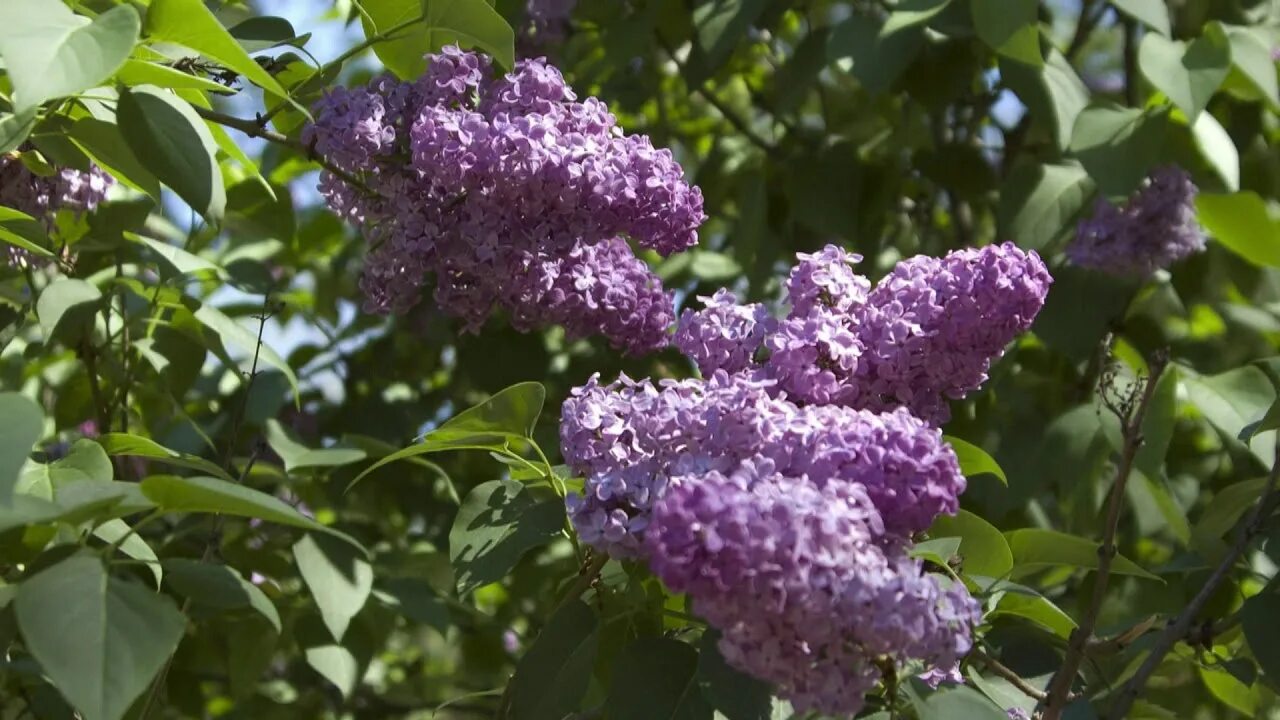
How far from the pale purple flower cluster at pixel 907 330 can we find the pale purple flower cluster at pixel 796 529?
0.07m

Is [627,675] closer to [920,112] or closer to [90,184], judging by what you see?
[90,184]

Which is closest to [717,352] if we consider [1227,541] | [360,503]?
[1227,541]

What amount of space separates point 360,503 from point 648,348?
1.22 m

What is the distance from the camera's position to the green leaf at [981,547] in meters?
1.18

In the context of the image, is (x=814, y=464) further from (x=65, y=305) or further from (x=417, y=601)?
(x=417, y=601)

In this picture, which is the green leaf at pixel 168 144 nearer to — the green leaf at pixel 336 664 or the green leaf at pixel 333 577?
the green leaf at pixel 333 577

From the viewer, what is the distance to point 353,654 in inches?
74.5

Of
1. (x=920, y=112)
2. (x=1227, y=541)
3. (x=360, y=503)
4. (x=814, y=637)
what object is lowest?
(x=360, y=503)

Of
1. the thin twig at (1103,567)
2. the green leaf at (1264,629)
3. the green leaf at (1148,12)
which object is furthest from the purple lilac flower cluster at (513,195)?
the green leaf at (1148,12)

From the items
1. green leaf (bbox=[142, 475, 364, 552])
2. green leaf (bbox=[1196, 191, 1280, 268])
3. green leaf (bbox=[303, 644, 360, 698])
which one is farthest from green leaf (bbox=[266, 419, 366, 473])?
green leaf (bbox=[1196, 191, 1280, 268])

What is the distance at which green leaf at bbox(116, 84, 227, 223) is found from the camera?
121cm

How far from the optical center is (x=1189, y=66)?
5.94ft

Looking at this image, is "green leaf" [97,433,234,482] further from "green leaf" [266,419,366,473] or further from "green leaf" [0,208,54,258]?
"green leaf" [266,419,366,473]

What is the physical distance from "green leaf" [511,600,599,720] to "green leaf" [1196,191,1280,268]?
1.20m
